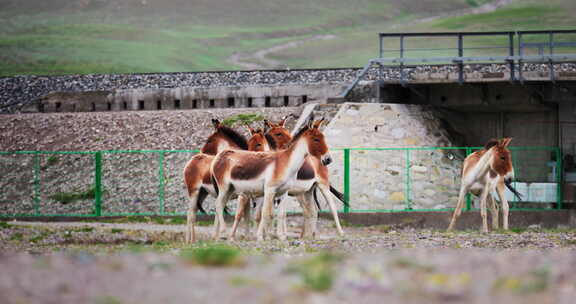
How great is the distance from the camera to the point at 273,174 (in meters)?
20.9

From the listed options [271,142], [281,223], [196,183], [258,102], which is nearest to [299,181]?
[281,223]

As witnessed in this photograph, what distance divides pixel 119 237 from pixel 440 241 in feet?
29.8

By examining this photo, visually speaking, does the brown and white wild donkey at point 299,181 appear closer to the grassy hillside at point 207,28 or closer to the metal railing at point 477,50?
the metal railing at point 477,50

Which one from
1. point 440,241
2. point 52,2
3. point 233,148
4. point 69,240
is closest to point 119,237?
point 69,240

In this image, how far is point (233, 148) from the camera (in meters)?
24.3

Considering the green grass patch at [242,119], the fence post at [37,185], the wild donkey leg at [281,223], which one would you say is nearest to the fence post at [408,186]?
the green grass patch at [242,119]

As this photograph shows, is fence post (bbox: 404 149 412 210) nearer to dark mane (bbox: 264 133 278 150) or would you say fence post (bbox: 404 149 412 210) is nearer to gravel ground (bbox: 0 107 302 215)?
gravel ground (bbox: 0 107 302 215)

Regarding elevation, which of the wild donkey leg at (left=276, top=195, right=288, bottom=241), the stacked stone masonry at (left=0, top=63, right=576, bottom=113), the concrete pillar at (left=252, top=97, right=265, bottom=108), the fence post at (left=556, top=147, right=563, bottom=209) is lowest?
the wild donkey leg at (left=276, top=195, right=288, bottom=241)

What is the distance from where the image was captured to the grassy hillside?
78.2 metres

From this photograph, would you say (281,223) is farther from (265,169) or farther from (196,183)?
(196,183)

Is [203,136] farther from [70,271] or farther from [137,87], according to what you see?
[70,271]

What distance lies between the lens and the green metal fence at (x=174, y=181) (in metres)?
31.3


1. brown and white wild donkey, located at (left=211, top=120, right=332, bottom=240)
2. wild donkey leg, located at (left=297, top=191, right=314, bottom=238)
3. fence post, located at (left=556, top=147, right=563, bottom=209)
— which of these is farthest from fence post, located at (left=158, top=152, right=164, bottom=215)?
fence post, located at (left=556, top=147, right=563, bottom=209)

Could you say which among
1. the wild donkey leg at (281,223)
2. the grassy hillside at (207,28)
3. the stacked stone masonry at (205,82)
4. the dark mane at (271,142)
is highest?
the grassy hillside at (207,28)
